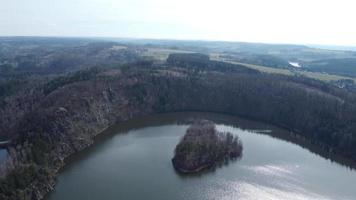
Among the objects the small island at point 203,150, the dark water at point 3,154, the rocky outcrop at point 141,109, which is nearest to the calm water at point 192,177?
the small island at point 203,150

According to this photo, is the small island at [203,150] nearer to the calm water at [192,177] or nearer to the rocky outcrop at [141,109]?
the calm water at [192,177]

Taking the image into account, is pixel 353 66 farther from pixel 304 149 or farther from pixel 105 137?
pixel 105 137

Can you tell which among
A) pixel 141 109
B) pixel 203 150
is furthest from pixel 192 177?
pixel 141 109

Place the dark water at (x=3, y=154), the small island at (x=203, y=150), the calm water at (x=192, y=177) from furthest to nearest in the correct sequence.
Result: the dark water at (x=3, y=154)
the small island at (x=203, y=150)
the calm water at (x=192, y=177)

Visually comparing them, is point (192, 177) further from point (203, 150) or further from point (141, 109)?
point (141, 109)

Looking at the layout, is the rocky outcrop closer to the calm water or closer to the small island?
the calm water

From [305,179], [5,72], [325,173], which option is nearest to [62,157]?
[305,179]
